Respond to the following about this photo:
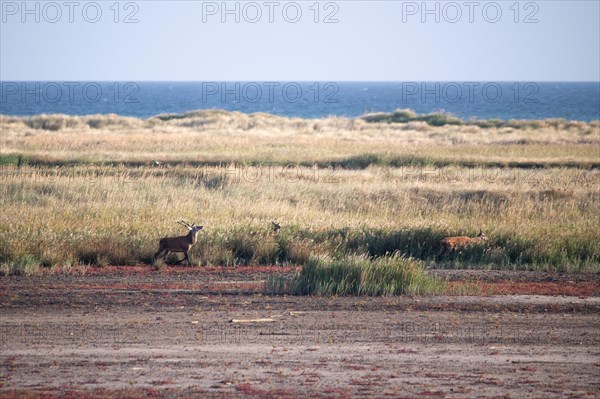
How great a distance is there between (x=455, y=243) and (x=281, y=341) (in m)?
7.33

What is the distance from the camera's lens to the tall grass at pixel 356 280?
512 inches

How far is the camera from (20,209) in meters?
19.9

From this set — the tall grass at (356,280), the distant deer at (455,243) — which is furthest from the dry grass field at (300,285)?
the distant deer at (455,243)

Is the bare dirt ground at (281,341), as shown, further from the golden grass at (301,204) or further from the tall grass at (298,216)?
the golden grass at (301,204)

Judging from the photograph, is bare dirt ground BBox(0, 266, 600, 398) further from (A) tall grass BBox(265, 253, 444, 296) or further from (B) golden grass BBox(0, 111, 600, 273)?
(B) golden grass BBox(0, 111, 600, 273)

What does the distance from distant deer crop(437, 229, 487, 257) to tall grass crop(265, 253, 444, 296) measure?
326 cm

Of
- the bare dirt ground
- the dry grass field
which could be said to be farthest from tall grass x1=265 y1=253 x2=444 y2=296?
the bare dirt ground

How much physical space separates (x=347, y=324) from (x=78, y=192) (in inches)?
563

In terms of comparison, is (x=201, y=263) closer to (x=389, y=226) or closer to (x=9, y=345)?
(x=389, y=226)

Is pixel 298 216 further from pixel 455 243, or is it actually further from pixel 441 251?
pixel 455 243

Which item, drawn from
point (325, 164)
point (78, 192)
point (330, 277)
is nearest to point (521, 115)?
point (325, 164)

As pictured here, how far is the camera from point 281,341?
10211mm

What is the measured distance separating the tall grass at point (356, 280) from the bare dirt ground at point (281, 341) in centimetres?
34

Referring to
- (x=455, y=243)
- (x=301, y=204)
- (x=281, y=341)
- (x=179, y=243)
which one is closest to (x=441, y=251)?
(x=455, y=243)
